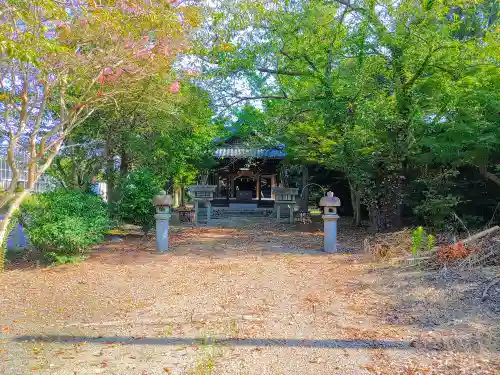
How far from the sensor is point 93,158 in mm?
12008

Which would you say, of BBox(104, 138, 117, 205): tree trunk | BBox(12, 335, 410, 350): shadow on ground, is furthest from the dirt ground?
BBox(104, 138, 117, 205): tree trunk

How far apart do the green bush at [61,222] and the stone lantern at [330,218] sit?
16.2 ft

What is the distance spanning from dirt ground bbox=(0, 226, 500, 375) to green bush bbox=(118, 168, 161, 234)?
8.36 ft

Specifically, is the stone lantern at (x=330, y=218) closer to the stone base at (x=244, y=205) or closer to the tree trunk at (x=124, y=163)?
the tree trunk at (x=124, y=163)

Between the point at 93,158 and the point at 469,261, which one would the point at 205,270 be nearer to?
the point at 469,261

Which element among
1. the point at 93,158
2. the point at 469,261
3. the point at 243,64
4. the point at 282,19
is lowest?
the point at 469,261

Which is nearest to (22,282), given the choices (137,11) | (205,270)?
(205,270)

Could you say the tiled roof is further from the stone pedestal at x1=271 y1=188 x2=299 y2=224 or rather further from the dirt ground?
the dirt ground

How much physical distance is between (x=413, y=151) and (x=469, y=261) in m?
5.14

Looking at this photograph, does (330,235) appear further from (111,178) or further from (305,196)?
(305,196)

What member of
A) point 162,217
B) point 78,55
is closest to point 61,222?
point 162,217

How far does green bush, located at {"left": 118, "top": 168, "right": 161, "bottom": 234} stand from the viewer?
36.8ft

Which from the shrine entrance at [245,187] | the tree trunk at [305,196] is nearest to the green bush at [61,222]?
the tree trunk at [305,196]

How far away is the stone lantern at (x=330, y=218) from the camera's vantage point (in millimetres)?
9758
